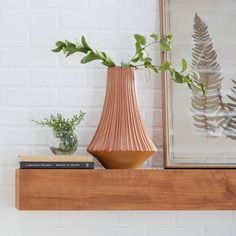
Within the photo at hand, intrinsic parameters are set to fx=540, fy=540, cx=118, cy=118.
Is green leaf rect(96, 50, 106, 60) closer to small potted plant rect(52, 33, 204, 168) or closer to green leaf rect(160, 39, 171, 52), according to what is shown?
small potted plant rect(52, 33, 204, 168)

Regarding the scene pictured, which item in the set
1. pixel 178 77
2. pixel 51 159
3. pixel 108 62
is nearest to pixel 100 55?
pixel 108 62

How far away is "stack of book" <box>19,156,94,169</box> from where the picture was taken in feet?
5.83

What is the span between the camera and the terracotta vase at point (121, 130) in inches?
70.8

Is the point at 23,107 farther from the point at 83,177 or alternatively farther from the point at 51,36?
the point at 83,177

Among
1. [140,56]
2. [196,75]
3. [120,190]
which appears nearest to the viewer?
[120,190]

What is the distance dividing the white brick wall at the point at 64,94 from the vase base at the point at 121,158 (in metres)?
0.21

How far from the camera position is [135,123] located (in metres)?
1.85

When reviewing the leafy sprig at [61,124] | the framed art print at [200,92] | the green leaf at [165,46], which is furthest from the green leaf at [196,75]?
the leafy sprig at [61,124]

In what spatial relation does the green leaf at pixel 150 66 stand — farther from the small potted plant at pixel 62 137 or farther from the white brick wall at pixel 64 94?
the small potted plant at pixel 62 137

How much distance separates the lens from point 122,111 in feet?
6.07

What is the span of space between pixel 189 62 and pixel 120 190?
23.2 inches

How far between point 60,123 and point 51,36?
38 centimetres

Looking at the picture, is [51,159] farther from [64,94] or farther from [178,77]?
[178,77]

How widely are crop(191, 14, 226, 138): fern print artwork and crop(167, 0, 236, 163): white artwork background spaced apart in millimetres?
17
